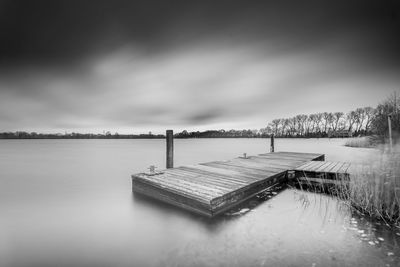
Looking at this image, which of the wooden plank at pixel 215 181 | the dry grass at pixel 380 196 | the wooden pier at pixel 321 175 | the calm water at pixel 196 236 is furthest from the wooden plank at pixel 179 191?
the wooden pier at pixel 321 175

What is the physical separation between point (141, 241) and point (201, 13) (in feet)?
44.6

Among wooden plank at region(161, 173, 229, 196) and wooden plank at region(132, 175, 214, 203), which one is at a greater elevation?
wooden plank at region(161, 173, 229, 196)

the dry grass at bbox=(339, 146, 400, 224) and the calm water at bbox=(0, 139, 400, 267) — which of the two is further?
the dry grass at bbox=(339, 146, 400, 224)

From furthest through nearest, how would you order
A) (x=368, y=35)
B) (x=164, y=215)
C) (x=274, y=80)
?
(x=274, y=80) → (x=368, y=35) → (x=164, y=215)

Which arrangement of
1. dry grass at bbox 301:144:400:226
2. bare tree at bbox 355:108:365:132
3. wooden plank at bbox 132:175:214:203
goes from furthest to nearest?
bare tree at bbox 355:108:365:132, wooden plank at bbox 132:175:214:203, dry grass at bbox 301:144:400:226

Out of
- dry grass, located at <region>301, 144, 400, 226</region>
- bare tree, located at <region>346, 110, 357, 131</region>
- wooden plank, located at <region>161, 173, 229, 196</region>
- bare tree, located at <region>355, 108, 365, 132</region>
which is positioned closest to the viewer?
dry grass, located at <region>301, 144, 400, 226</region>

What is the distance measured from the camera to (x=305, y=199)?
5.61 meters

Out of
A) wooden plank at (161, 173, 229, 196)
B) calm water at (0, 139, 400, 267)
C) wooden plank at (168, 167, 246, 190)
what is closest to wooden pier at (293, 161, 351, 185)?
calm water at (0, 139, 400, 267)

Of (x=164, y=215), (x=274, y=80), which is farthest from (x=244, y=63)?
(x=164, y=215)

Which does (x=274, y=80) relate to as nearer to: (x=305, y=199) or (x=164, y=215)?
(x=305, y=199)

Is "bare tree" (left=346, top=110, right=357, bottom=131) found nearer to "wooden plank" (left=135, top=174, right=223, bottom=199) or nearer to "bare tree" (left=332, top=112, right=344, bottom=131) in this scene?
"bare tree" (left=332, top=112, right=344, bottom=131)

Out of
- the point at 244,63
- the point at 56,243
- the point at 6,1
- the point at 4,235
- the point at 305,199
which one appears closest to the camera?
the point at 56,243

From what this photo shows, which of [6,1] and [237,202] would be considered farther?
[6,1]

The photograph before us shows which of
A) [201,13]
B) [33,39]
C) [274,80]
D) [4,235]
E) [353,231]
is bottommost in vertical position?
[4,235]
